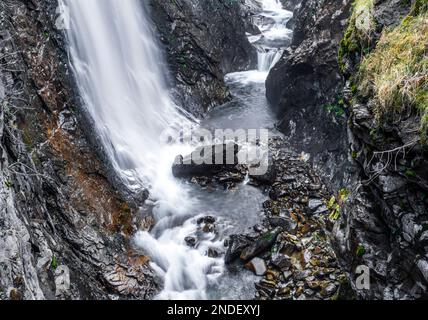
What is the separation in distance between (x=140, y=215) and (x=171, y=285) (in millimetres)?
1940

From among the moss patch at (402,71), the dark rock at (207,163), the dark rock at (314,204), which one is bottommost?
the dark rock at (314,204)

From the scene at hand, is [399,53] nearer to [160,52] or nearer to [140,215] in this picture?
[140,215]

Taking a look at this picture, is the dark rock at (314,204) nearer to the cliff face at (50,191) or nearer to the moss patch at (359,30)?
the moss patch at (359,30)

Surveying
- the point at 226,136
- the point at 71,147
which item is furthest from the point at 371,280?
the point at 226,136

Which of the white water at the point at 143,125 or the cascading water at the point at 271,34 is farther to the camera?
the cascading water at the point at 271,34

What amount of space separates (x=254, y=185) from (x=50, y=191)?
16.8 feet

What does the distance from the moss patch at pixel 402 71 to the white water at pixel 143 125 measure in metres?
4.64

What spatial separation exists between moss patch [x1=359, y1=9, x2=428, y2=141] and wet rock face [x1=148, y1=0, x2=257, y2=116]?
919cm

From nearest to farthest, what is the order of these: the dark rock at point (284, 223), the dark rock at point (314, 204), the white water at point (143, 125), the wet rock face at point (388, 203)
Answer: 1. the wet rock face at point (388, 203)
2. the white water at point (143, 125)
3. the dark rock at point (284, 223)
4. the dark rock at point (314, 204)

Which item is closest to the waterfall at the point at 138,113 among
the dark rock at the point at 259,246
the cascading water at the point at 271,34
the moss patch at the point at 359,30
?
the dark rock at the point at 259,246

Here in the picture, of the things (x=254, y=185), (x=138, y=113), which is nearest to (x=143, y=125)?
(x=138, y=113)

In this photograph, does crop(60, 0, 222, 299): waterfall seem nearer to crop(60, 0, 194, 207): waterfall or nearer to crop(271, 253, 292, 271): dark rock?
crop(60, 0, 194, 207): waterfall

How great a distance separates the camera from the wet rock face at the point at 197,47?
13797mm

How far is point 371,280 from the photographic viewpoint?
502 cm
